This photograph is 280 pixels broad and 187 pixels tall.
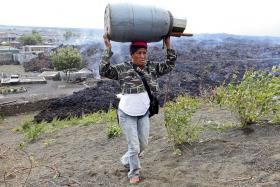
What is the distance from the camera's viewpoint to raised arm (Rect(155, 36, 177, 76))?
377 centimetres

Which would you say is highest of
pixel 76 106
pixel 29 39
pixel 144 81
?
pixel 144 81

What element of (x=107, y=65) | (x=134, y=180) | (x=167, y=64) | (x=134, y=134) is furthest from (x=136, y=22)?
(x=134, y=180)

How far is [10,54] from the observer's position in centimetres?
5059

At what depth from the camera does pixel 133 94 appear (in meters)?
3.57

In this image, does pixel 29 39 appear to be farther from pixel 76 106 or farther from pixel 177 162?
pixel 177 162

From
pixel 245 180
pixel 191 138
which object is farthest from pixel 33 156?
pixel 245 180

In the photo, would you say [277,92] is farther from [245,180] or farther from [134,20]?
[134,20]

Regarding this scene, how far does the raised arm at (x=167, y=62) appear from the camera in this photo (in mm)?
3770

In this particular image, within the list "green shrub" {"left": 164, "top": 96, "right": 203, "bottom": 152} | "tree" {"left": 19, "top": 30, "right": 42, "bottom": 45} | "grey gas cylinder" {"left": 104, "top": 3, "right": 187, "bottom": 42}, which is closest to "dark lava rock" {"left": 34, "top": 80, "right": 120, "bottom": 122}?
"green shrub" {"left": 164, "top": 96, "right": 203, "bottom": 152}

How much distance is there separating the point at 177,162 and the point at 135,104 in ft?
2.89

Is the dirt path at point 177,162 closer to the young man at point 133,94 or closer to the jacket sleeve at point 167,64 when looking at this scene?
the young man at point 133,94

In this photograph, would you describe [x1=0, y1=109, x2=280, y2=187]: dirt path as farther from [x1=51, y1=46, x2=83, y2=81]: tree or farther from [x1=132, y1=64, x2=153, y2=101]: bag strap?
[x1=51, y1=46, x2=83, y2=81]: tree

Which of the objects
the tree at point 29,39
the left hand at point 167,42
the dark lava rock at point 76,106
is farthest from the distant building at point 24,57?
the left hand at point 167,42

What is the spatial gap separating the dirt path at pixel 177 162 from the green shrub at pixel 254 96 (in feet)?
0.65
